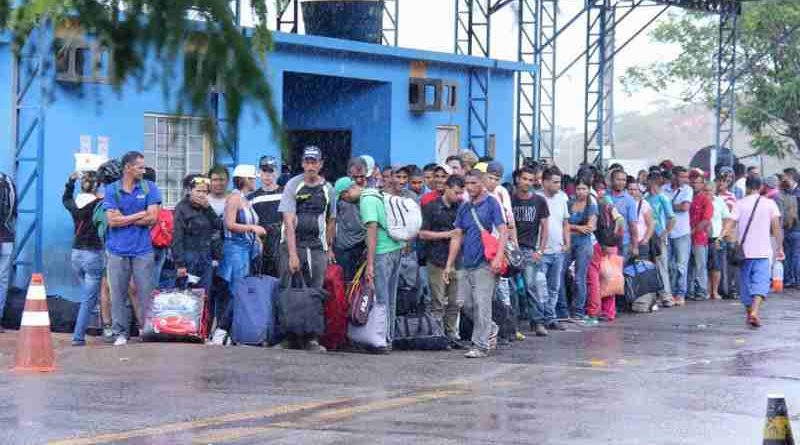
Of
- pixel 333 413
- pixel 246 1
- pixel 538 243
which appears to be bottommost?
pixel 333 413

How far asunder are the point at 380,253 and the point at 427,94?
9.56 metres

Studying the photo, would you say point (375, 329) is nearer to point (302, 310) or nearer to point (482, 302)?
point (302, 310)

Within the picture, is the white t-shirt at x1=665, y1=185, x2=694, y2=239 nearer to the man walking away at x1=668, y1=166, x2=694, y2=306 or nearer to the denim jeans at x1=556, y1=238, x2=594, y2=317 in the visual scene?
the man walking away at x1=668, y1=166, x2=694, y2=306

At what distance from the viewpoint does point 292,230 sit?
553 inches

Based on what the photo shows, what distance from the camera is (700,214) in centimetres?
2136

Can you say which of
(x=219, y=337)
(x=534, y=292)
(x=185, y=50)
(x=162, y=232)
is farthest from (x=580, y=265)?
(x=185, y=50)

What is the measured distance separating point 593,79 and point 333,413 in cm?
1954

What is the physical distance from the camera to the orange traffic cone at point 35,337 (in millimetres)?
12281

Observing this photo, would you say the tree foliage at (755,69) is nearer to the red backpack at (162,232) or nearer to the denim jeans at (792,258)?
the denim jeans at (792,258)

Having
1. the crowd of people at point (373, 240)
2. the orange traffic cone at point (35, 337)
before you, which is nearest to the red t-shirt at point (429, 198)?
the crowd of people at point (373, 240)

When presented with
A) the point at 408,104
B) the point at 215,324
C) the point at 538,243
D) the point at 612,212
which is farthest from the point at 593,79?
the point at 215,324

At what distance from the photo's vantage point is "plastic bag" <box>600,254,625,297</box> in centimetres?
1825

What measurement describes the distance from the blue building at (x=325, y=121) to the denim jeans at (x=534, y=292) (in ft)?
10.0

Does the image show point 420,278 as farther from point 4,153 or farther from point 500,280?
point 4,153
